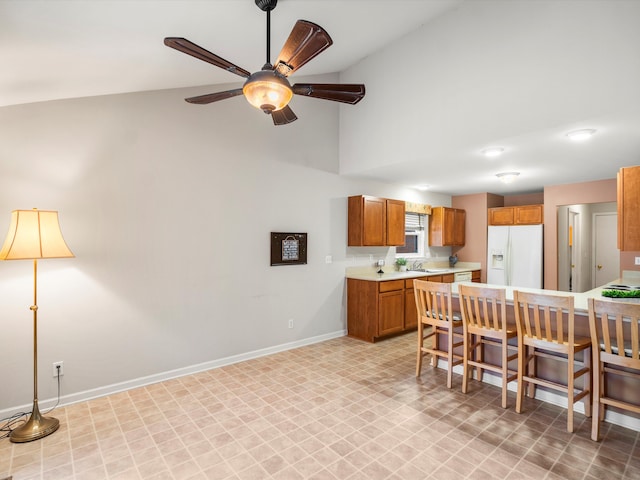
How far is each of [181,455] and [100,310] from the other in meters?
1.62

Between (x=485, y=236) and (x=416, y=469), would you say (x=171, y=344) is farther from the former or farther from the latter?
(x=485, y=236)

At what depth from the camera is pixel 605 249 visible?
6.80 metres

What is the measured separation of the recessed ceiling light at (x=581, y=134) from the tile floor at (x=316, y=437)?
2.52 metres

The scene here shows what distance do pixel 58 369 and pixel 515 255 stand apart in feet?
22.2

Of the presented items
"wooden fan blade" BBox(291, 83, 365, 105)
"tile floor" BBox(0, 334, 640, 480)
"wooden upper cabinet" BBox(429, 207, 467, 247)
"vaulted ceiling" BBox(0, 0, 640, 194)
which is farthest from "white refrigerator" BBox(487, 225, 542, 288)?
"wooden fan blade" BBox(291, 83, 365, 105)

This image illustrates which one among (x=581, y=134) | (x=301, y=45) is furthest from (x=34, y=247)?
(x=581, y=134)

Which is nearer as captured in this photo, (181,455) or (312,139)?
(181,455)

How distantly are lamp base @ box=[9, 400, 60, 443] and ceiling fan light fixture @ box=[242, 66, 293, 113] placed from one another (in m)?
2.83

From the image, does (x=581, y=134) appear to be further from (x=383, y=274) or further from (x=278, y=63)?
(x=383, y=274)

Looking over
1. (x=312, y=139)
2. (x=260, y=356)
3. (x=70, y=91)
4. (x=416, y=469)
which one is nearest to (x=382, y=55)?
(x=312, y=139)

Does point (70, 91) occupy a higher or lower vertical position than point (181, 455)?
higher

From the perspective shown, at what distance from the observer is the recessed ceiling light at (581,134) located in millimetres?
2969

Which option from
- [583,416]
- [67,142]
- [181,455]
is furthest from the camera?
[67,142]

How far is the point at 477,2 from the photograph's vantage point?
10.9 feet
